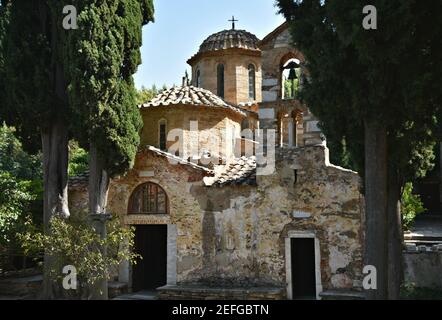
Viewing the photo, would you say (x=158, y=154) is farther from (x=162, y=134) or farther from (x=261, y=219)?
(x=261, y=219)

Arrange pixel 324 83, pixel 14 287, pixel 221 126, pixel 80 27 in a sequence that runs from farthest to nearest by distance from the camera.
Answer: pixel 221 126 → pixel 14 287 → pixel 80 27 → pixel 324 83

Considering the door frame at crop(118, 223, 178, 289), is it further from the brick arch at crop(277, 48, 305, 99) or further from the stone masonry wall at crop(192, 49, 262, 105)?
the stone masonry wall at crop(192, 49, 262, 105)

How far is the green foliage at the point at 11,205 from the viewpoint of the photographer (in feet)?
46.1

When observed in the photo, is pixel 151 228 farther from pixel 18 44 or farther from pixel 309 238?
pixel 18 44

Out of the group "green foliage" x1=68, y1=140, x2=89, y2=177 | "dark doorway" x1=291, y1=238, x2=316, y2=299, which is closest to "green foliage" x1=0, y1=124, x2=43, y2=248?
"green foliage" x1=68, y1=140, x2=89, y2=177

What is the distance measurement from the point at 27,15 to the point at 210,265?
8.38m

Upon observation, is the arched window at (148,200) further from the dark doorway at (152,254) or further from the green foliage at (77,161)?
the green foliage at (77,161)

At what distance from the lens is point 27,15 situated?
40.3ft

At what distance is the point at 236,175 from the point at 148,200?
110 inches

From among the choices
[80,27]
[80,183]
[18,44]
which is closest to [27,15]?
[18,44]

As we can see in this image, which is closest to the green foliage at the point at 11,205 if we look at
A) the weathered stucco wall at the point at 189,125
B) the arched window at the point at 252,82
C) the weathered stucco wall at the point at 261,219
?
the weathered stucco wall at the point at 261,219

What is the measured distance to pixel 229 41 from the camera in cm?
2167

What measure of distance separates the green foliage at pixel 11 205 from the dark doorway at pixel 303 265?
8.08m

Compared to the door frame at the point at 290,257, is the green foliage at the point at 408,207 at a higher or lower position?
higher
